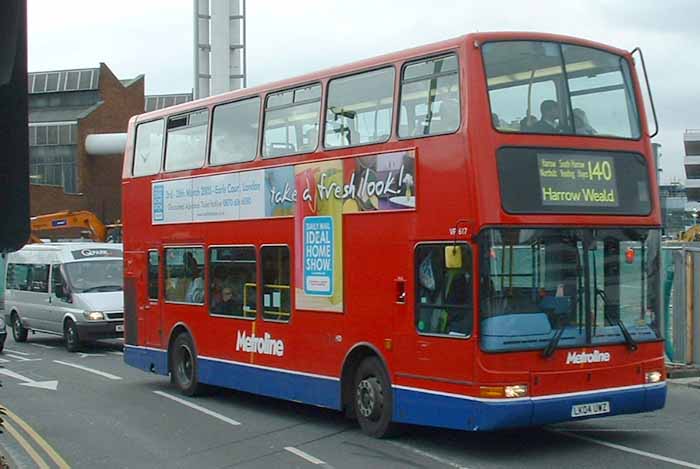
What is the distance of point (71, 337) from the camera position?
22.4 m

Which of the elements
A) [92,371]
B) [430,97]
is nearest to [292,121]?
[430,97]

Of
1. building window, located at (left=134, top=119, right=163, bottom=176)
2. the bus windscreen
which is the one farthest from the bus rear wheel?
building window, located at (left=134, top=119, right=163, bottom=176)

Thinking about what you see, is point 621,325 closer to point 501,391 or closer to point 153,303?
point 501,391

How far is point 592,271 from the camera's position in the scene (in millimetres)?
9922

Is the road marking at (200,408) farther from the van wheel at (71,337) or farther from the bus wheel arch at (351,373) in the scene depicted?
the van wheel at (71,337)

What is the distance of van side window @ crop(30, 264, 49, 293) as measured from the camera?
23844 mm

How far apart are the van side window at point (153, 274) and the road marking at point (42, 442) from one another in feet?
9.78

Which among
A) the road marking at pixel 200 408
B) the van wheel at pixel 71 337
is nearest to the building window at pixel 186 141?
the road marking at pixel 200 408

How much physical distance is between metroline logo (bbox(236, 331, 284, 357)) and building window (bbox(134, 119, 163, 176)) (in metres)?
3.68

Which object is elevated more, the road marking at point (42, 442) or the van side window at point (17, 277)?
the van side window at point (17, 277)

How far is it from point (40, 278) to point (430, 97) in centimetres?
1646

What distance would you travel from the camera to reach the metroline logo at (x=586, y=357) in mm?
9648

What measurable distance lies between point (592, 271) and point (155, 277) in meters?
8.21

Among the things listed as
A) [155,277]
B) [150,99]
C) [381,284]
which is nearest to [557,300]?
[381,284]
